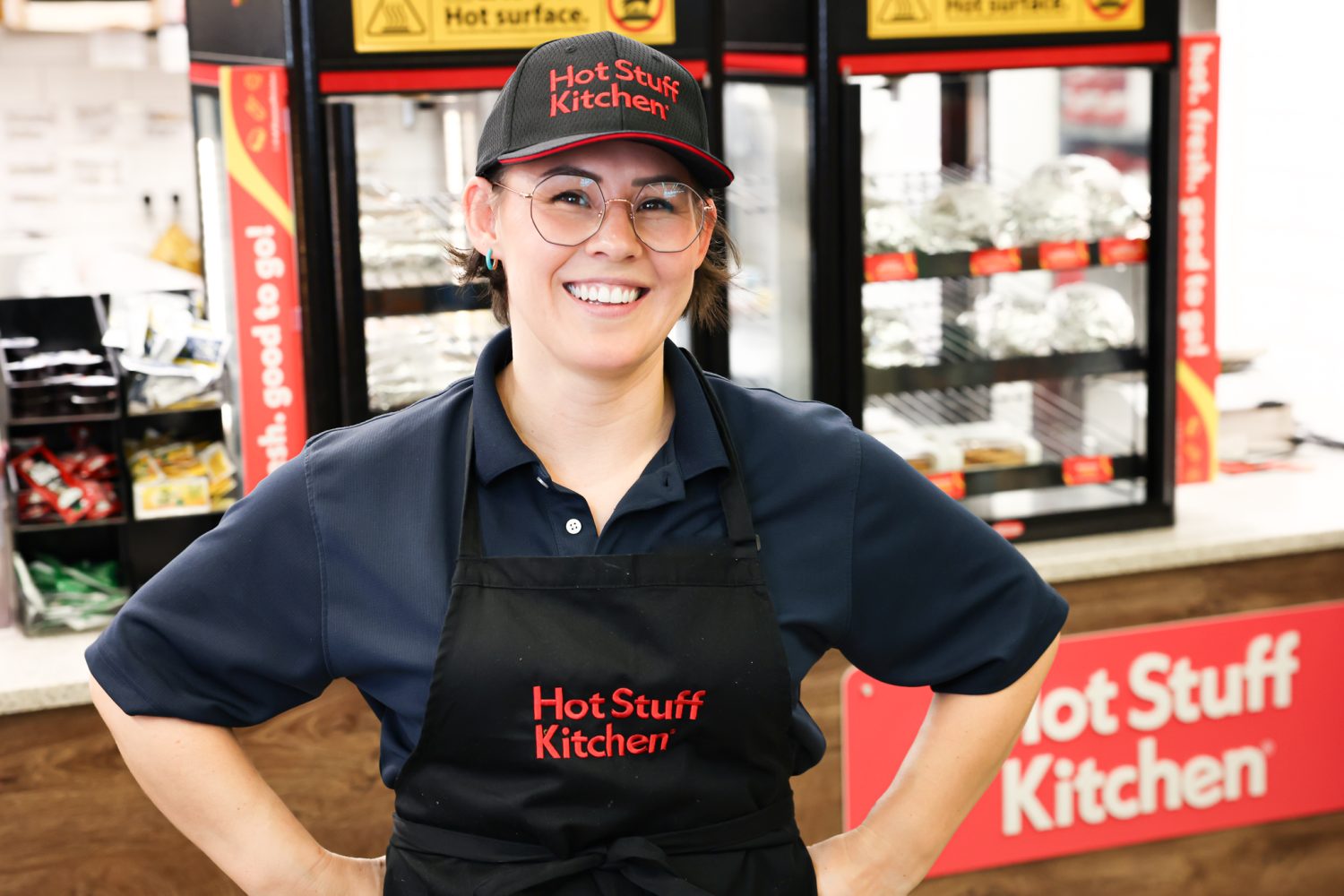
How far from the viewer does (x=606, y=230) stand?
149 cm

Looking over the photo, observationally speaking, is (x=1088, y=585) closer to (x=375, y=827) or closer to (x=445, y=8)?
(x=375, y=827)

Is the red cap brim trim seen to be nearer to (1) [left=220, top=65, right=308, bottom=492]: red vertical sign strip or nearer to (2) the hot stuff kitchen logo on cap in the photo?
(2) the hot stuff kitchen logo on cap

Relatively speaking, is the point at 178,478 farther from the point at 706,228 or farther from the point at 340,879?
the point at 706,228

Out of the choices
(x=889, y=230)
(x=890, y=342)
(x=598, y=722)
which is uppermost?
(x=889, y=230)

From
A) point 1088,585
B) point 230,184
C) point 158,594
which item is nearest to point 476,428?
point 158,594

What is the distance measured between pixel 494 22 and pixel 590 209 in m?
1.62

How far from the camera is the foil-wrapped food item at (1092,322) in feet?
11.6

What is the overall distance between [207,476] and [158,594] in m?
1.52

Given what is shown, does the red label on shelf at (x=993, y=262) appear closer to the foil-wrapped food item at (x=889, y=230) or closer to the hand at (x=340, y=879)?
the foil-wrapped food item at (x=889, y=230)

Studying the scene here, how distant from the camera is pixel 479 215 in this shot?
1.61m

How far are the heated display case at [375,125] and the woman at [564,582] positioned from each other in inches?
52.9

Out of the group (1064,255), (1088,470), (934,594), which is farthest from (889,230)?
(934,594)

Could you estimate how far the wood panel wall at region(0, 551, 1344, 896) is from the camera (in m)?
2.73

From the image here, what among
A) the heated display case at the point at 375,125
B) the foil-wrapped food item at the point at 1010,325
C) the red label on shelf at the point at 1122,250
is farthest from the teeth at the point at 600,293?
the red label on shelf at the point at 1122,250
